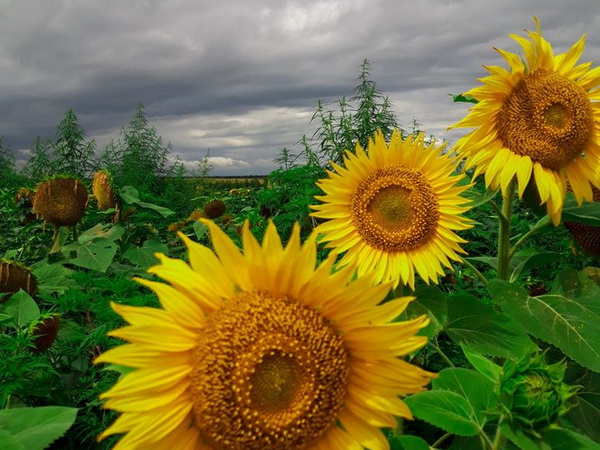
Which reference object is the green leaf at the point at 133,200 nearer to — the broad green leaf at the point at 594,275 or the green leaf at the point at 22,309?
the green leaf at the point at 22,309

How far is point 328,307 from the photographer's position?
105cm

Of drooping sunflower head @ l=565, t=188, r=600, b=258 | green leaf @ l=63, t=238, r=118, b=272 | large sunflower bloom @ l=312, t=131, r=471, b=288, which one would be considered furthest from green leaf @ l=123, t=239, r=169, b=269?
drooping sunflower head @ l=565, t=188, r=600, b=258

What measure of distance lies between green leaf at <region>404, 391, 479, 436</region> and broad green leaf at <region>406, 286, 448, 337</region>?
400 millimetres

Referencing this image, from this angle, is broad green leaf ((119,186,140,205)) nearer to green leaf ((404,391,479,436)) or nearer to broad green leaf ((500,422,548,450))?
green leaf ((404,391,479,436))

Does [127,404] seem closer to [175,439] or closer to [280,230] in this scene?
[175,439]

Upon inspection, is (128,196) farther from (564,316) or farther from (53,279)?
(564,316)

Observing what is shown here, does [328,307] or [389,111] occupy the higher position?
[389,111]

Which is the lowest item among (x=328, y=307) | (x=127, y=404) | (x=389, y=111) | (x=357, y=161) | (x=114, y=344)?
(x=114, y=344)

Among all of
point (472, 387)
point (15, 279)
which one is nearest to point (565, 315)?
point (472, 387)

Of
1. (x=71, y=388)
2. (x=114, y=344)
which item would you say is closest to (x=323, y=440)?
(x=114, y=344)

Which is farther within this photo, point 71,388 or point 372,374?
point 71,388

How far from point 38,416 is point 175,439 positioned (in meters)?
0.23

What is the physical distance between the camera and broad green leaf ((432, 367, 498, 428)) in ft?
4.40

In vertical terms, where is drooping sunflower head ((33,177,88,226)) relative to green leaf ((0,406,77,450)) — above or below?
above
